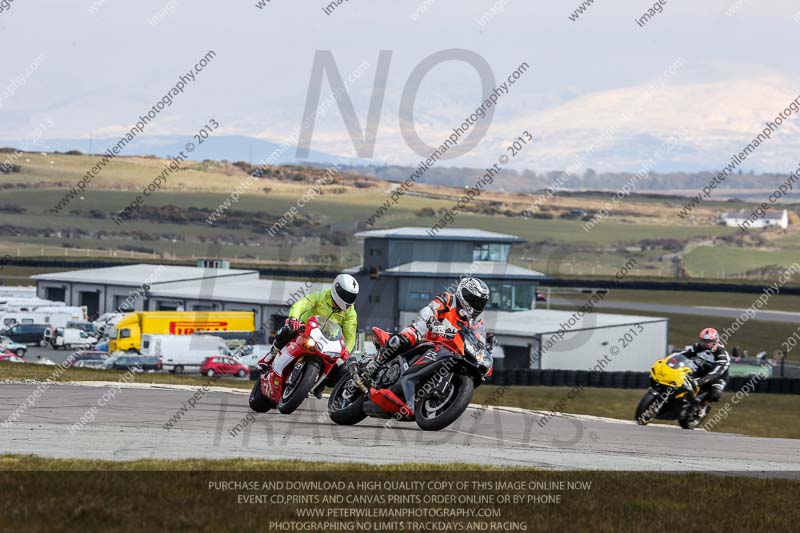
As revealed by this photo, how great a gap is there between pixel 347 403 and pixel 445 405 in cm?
189

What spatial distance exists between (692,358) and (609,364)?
37087mm

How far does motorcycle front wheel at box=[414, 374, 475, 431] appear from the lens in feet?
52.3

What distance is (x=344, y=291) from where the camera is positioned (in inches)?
712

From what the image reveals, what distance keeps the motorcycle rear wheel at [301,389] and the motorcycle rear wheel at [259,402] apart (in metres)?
0.49

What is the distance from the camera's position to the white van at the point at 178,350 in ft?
190

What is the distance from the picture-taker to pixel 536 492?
11031mm

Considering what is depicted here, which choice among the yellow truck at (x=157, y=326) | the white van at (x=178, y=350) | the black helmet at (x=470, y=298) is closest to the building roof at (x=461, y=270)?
the yellow truck at (x=157, y=326)

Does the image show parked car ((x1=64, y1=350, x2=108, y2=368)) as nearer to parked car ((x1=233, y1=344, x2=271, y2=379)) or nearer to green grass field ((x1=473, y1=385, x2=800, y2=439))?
parked car ((x1=233, y1=344, x2=271, y2=379))

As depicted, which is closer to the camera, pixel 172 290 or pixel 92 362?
pixel 92 362

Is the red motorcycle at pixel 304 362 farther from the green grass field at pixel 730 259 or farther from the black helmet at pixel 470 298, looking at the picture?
the green grass field at pixel 730 259

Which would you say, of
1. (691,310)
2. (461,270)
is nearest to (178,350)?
(461,270)

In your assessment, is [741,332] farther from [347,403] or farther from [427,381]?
[427,381]

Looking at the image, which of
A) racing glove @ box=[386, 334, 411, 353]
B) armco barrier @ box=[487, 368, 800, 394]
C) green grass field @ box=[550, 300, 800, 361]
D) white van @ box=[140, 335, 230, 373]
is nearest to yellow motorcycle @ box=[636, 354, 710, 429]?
racing glove @ box=[386, 334, 411, 353]

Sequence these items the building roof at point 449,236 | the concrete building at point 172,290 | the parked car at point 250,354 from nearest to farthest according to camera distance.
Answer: the parked car at point 250,354 < the building roof at point 449,236 < the concrete building at point 172,290
